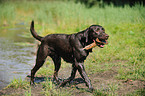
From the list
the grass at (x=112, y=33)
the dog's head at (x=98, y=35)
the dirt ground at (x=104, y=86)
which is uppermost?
the dog's head at (x=98, y=35)

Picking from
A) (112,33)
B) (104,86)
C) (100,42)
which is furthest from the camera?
(112,33)

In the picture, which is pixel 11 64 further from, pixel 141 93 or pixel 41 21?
pixel 41 21

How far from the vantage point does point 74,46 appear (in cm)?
487

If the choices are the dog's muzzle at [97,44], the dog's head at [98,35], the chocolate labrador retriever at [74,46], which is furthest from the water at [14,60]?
the dog's head at [98,35]

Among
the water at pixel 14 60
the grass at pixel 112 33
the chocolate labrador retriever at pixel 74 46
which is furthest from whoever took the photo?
the water at pixel 14 60

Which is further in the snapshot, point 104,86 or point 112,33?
point 112,33

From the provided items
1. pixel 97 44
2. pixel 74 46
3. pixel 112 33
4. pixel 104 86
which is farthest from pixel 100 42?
pixel 112 33

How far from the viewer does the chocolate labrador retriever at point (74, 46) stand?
4.60m

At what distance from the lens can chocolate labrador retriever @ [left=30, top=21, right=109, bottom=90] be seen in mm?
4598

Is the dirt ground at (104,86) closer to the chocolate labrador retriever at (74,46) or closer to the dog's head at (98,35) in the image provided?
the chocolate labrador retriever at (74,46)

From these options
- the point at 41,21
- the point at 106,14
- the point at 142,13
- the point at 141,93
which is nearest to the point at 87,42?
the point at 141,93

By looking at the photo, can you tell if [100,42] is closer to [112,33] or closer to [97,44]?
[97,44]

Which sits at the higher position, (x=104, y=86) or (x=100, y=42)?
(x=100, y=42)

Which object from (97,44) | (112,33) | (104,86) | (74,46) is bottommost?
(104,86)
